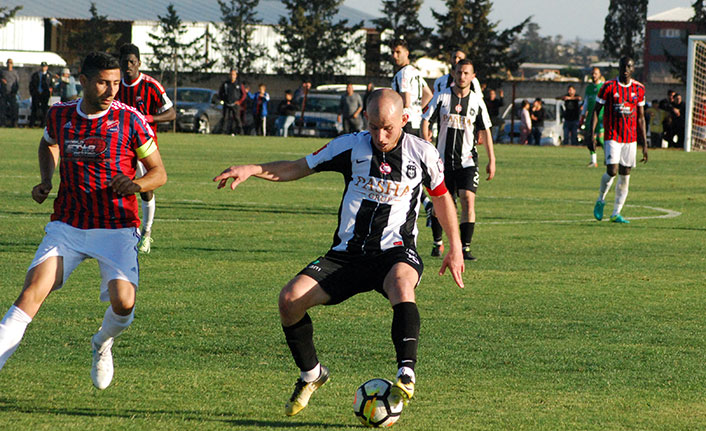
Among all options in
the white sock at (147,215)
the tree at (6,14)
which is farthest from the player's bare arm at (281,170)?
the tree at (6,14)

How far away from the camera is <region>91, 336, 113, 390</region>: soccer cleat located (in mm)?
6090

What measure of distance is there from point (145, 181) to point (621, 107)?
11.3 m

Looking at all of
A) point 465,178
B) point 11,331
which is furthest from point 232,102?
point 11,331

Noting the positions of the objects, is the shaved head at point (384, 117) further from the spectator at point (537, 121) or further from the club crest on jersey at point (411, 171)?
the spectator at point (537, 121)

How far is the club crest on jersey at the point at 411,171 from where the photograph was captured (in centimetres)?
618

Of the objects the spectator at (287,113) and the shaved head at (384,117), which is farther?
the spectator at (287,113)

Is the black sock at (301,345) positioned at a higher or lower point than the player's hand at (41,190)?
lower

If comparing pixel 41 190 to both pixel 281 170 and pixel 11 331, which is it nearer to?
pixel 11 331

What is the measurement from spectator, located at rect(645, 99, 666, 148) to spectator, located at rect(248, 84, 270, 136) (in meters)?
14.4

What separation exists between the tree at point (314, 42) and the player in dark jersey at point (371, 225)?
61.3 meters

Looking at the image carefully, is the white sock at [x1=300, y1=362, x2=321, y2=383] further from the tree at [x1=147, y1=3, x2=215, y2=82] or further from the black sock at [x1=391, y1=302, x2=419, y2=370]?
the tree at [x1=147, y1=3, x2=215, y2=82]

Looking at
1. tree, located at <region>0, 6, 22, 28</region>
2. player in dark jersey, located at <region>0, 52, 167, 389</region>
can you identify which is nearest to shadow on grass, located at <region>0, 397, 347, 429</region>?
player in dark jersey, located at <region>0, 52, 167, 389</region>

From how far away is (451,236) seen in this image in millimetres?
6137

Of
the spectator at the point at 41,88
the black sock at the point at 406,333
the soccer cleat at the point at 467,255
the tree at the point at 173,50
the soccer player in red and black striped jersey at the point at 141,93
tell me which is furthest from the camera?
the tree at the point at 173,50
